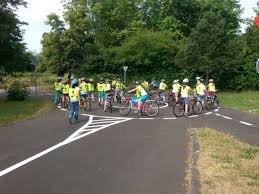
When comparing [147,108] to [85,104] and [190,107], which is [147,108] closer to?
[190,107]

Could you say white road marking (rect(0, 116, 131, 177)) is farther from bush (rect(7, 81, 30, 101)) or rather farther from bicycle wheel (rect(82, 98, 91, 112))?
bush (rect(7, 81, 30, 101))

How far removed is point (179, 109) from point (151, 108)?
1313 millimetres

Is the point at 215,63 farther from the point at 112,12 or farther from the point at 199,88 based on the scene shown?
the point at 112,12

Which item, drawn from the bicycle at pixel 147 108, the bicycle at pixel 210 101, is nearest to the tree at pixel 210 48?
the bicycle at pixel 210 101

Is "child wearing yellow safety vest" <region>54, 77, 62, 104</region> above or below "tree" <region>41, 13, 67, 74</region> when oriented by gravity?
below

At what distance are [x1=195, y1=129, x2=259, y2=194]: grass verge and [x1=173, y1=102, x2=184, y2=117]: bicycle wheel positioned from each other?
926 centimetres

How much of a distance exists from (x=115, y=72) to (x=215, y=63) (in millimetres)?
18340

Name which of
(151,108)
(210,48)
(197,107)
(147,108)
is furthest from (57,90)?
(210,48)

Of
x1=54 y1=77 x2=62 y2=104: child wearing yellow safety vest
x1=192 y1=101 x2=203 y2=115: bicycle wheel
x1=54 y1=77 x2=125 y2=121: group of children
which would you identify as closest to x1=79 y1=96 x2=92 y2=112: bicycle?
x1=54 y1=77 x2=125 y2=121: group of children

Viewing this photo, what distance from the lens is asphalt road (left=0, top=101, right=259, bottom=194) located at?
8.38 meters

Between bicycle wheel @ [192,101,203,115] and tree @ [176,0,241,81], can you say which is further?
tree @ [176,0,241,81]

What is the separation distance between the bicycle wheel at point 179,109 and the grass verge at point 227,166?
9262 millimetres

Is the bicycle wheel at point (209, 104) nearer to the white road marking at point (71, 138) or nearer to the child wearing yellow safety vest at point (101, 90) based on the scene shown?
the child wearing yellow safety vest at point (101, 90)

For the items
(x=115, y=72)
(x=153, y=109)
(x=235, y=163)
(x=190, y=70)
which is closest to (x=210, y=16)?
(x=190, y=70)
